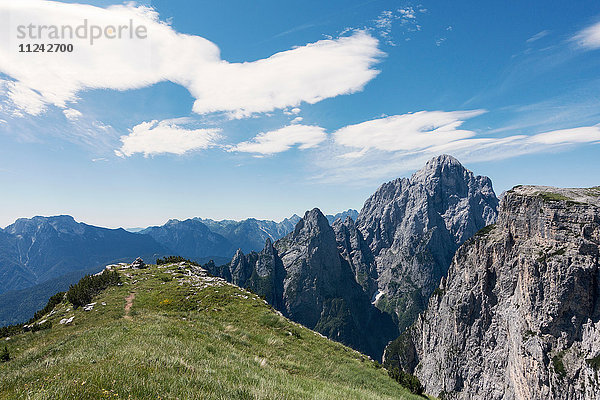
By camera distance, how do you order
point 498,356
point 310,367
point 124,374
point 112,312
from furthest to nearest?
point 498,356 < point 112,312 < point 310,367 < point 124,374

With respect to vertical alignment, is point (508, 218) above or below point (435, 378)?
above

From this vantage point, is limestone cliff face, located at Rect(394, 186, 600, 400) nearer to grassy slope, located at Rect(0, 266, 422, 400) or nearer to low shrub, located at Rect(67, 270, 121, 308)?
grassy slope, located at Rect(0, 266, 422, 400)

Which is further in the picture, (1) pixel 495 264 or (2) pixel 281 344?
(1) pixel 495 264

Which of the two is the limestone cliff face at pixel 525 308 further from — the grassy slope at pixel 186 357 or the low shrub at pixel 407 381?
the grassy slope at pixel 186 357

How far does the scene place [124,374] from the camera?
8.43 m

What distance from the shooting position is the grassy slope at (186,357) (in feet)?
26.9

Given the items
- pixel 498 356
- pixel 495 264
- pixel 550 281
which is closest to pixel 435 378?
pixel 498 356

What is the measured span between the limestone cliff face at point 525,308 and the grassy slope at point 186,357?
115667 mm

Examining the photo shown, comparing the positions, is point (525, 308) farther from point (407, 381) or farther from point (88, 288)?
point (88, 288)

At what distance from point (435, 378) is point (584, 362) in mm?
81600

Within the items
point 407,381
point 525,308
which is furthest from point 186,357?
point 525,308

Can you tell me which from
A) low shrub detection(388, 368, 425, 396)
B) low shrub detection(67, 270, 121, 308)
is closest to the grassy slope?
low shrub detection(388, 368, 425, 396)

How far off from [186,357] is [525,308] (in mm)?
142814

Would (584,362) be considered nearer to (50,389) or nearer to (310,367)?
(310,367)
